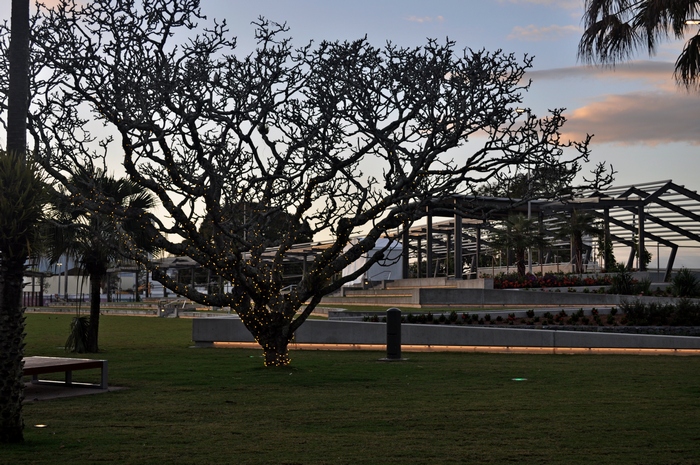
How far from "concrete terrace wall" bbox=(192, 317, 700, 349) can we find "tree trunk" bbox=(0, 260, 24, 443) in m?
14.0

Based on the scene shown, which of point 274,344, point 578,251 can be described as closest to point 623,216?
point 578,251

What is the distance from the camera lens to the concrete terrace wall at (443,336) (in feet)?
64.0

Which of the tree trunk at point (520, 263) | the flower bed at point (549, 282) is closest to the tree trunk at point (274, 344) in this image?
the flower bed at point (549, 282)

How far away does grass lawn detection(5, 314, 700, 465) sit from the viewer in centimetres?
734

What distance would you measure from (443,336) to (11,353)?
1427 cm

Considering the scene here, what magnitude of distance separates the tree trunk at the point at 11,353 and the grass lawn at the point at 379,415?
0.91ft

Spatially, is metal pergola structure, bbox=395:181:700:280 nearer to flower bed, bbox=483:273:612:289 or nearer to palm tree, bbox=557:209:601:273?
palm tree, bbox=557:209:601:273

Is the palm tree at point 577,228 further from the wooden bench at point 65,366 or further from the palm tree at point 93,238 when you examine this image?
the wooden bench at point 65,366

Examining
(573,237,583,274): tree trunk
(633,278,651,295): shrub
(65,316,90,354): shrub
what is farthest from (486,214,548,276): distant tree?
(65,316,90,354): shrub

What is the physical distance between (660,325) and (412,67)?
10565mm

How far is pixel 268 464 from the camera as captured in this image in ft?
22.6

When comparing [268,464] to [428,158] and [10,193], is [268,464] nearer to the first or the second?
[10,193]

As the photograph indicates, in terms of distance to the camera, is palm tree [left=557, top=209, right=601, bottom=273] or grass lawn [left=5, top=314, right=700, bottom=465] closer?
grass lawn [left=5, top=314, right=700, bottom=465]

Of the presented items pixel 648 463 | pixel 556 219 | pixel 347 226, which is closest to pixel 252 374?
pixel 347 226
